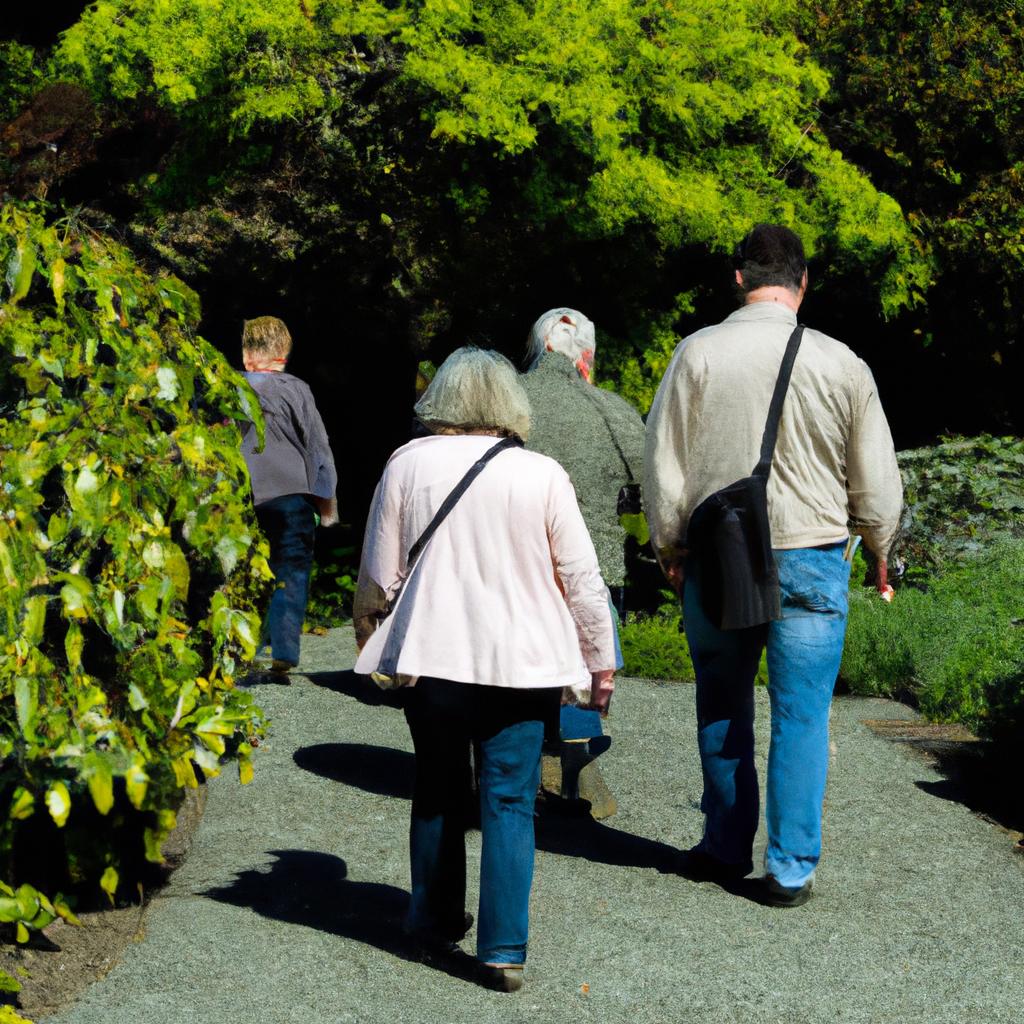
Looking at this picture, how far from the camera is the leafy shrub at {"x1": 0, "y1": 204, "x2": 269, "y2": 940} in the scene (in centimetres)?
341

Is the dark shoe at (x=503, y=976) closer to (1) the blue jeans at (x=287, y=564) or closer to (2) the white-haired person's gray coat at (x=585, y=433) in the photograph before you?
(2) the white-haired person's gray coat at (x=585, y=433)

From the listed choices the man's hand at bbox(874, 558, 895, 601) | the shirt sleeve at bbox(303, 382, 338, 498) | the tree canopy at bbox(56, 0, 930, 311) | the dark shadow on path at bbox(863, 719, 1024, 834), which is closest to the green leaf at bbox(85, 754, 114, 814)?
the man's hand at bbox(874, 558, 895, 601)

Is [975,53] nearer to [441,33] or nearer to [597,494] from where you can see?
[441,33]

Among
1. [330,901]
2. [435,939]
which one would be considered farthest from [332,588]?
[435,939]

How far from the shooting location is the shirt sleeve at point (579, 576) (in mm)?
4043

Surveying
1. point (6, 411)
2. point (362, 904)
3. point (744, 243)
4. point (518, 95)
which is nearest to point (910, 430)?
point (518, 95)

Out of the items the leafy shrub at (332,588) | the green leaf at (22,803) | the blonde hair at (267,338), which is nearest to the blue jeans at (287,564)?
the blonde hair at (267,338)

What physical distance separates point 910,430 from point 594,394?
5199 millimetres

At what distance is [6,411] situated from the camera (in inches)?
160

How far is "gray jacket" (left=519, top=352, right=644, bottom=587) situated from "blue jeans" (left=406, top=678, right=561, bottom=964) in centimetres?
164

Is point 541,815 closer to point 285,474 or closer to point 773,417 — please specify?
point 773,417

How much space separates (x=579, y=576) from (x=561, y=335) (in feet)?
6.42

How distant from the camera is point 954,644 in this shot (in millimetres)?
7430

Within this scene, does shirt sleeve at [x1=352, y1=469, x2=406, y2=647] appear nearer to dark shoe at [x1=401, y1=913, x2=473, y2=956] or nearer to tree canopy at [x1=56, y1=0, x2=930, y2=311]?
dark shoe at [x1=401, y1=913, x2=473, y2=956]
